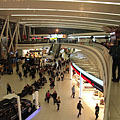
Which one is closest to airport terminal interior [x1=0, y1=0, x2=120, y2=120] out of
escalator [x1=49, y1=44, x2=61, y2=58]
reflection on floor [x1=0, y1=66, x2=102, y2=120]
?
reflection on floor [x1=0, y1=66, x2=102, y2=120]

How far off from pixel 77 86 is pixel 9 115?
9692 millimetres

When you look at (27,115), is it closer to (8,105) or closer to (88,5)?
(8,105)

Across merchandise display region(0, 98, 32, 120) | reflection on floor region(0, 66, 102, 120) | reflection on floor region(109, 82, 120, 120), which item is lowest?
reflection on floor region(0, 66, 102, 120)

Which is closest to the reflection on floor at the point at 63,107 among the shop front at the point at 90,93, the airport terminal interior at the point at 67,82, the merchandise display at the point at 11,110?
the airport terminal interior at the point at 67,82

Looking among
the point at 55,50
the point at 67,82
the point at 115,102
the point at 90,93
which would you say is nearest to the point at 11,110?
the point at 115,102

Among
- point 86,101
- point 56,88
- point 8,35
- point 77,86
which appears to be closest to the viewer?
point 86,101

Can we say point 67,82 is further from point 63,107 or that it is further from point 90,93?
point 63,107

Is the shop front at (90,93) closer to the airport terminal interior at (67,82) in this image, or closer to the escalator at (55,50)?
the airport terminal interior at (67,82)

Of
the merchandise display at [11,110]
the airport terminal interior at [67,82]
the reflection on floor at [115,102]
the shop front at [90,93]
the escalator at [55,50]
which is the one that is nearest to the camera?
the reflection on floor at [115,102]

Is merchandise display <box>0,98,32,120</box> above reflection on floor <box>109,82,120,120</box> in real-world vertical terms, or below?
below

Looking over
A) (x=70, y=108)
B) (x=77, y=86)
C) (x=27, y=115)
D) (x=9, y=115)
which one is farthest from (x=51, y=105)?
(x=77, y=86)

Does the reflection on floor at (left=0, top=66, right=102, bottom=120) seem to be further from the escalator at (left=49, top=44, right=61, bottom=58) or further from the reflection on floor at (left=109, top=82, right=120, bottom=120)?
the escalator at (left=49, top=44, right=61, bottom=58)

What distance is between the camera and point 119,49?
21.6 ft

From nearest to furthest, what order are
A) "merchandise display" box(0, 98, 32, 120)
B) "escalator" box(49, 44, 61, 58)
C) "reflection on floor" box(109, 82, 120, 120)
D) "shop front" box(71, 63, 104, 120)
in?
"reflection on floor" box(109, 82, 120, 120), "merchandise display" box(0, 98, 32, 120), "shop front" box(71, 63, 104, 120), "escalator" box(49, 44, 61, 58)
